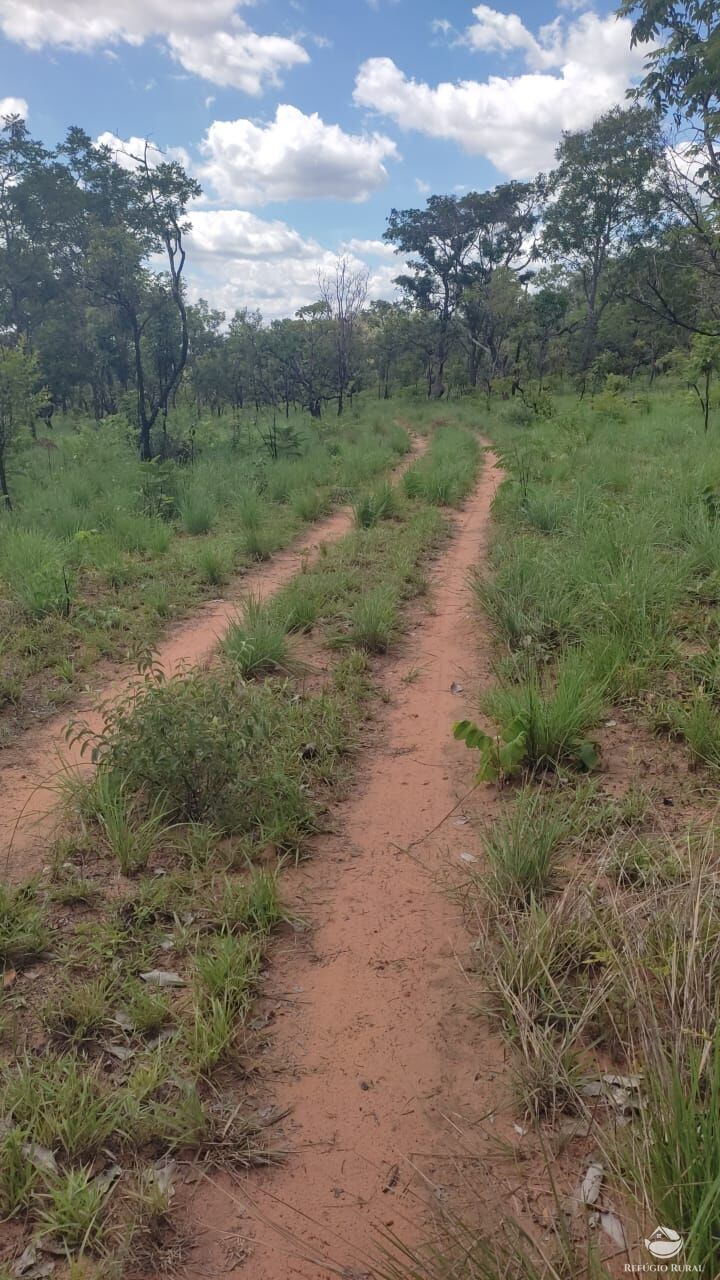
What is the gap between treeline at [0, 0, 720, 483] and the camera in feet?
38.1

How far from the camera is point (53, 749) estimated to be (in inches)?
156

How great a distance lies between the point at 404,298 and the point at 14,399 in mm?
27994

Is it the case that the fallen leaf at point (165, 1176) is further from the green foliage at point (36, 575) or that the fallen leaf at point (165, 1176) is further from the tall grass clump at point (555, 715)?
the green foliage at point (36, 575)

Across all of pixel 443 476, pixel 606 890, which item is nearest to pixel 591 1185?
pixel 606 890

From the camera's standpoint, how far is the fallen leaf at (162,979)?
2.32 m

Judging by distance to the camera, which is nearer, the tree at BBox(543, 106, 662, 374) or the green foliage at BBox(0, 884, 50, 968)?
the green foliage at BBox(0, 884, 50, 968)

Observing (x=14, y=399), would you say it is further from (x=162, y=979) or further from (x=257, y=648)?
(x=162, y=979)

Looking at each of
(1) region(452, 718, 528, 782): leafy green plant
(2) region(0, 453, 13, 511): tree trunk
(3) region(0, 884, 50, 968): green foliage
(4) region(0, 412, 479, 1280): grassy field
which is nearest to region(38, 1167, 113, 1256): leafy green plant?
(4) region(0, 412, 479, 1280): grassy field

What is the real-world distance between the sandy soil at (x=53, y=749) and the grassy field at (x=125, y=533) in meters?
0.18

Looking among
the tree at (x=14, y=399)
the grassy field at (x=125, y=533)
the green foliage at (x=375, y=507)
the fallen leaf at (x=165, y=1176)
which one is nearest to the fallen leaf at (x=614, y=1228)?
the fallen leaf at (x=165, y=1176)

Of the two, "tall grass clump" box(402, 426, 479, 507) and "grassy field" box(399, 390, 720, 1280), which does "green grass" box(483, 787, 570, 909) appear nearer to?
"grassy field" box(399, 390, 720, 1280)

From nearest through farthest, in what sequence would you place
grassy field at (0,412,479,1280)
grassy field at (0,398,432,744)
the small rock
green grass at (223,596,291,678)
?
the small rock
grassy field at (0,412,479,1280)
green grass at (223,596,291,678)
grassy field at (0,398,432,744)

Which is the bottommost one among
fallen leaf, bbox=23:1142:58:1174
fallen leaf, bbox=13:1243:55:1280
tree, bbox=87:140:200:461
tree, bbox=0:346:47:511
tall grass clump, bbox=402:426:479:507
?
fallen leaf, bbox=13:1243:55:1280

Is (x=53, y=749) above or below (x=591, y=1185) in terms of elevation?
above
